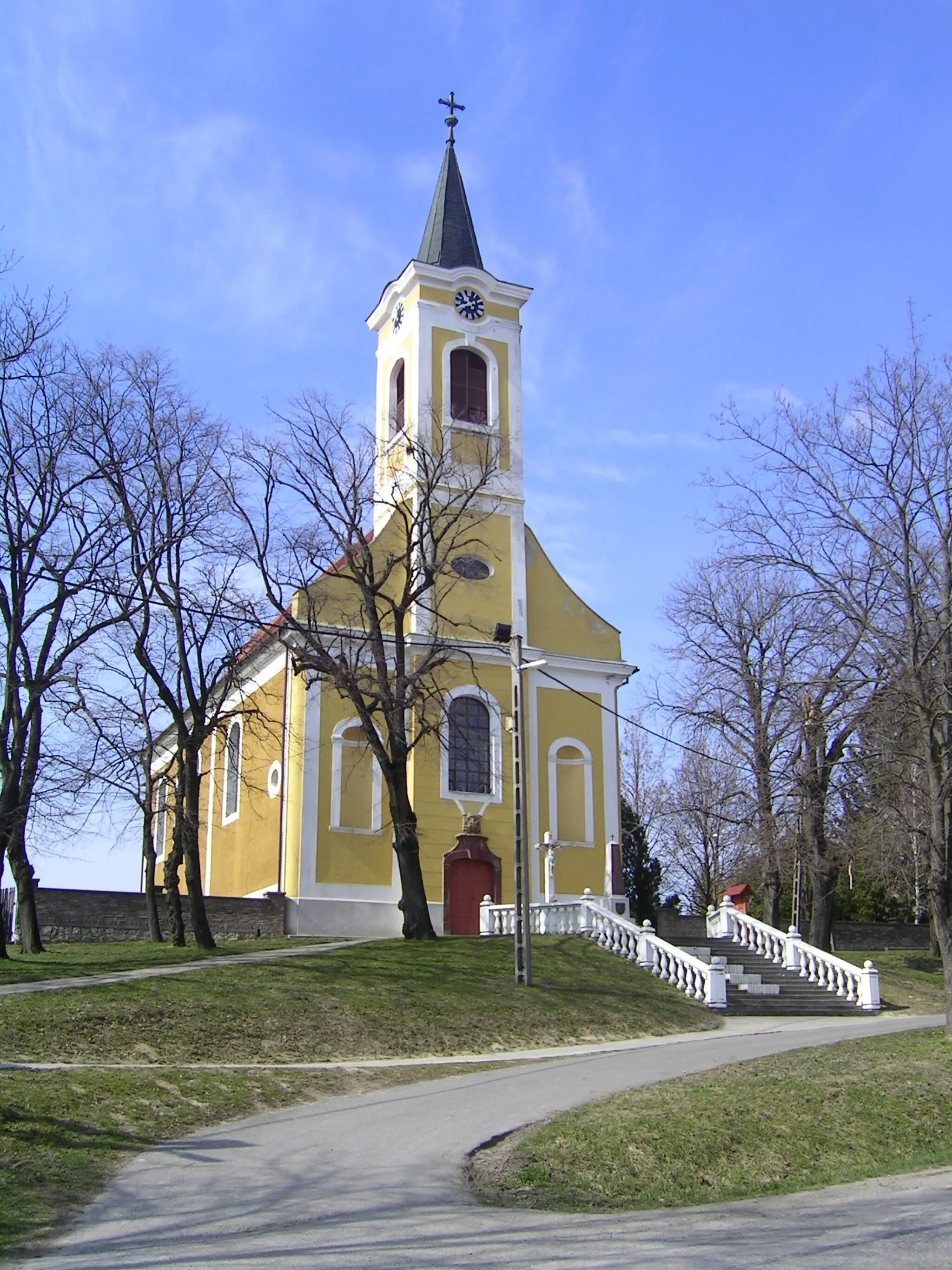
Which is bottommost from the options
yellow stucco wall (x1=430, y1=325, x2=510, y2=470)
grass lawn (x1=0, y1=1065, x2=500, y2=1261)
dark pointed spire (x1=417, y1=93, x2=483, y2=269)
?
grass lawn (x1=0, y1=1065, x2=500, y2=1261)

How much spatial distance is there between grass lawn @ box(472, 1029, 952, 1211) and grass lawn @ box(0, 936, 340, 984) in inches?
448

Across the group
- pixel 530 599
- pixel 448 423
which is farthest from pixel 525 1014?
pixel 448 423

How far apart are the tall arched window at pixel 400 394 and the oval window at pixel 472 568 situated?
4328 mm

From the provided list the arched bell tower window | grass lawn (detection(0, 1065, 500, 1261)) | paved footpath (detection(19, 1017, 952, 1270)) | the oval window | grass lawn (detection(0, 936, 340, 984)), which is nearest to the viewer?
paved footpath (detection(19, 1017, 952, 1270))

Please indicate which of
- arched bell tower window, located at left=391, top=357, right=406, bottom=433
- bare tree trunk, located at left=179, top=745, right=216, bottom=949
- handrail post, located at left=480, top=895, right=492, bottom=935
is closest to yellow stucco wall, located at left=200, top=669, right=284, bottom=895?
bare tree trunk, located at left=179, top=745, right=216, bottom=949

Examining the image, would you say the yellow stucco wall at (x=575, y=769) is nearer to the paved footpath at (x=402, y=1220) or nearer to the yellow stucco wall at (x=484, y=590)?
the yellow stucco wall at (x=484, y=590)

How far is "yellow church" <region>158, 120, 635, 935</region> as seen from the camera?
32.3 meters

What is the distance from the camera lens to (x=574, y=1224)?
30.7 ft

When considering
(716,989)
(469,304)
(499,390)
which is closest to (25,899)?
(716,989)

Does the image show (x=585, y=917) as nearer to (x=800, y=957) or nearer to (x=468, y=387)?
(x=800, y=957)

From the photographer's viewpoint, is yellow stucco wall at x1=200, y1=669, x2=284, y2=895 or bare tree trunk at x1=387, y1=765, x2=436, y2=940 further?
yellow stucco wall at x1=200, y1=669, x2=284, y2=895

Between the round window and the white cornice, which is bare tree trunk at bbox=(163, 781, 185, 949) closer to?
the round window

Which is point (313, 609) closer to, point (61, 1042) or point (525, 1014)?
point (525, 1014)

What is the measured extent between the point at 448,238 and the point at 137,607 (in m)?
18.0
